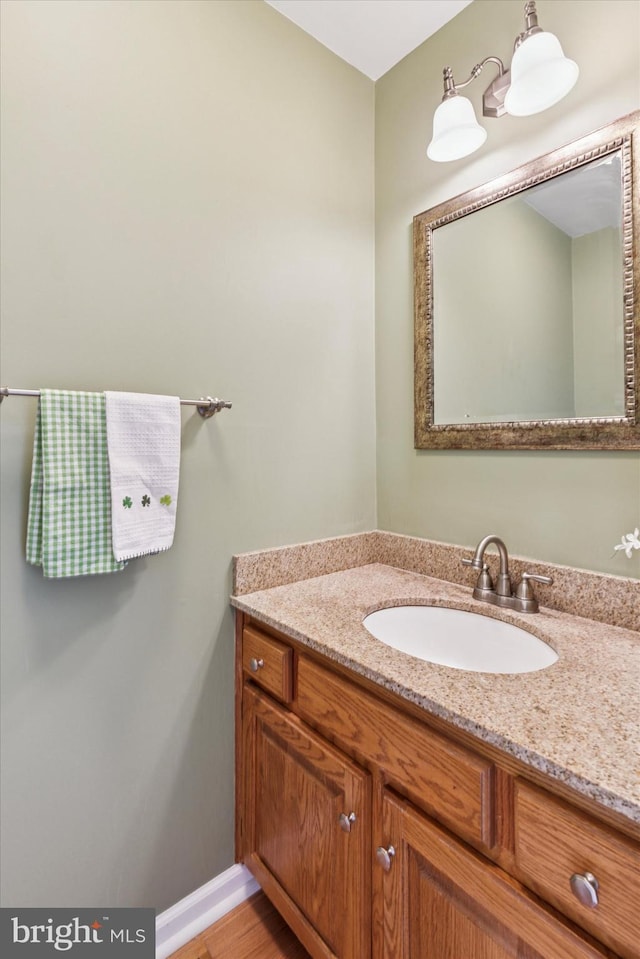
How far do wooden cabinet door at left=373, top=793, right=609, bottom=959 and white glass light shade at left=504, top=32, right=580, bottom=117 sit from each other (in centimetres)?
149

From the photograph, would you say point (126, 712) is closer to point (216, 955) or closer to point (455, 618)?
point (216, 955)

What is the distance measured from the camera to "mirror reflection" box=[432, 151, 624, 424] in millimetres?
1041

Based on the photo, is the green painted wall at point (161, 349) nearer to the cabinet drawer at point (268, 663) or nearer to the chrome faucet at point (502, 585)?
the cabinet drawer at point (268, 663)

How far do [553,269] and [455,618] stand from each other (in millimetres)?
919

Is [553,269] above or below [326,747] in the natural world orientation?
above

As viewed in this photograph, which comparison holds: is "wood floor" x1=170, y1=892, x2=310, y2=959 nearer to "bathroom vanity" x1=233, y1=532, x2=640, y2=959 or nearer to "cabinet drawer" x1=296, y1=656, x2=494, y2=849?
"bathroom vanity" x1=233, y1=532, x2=640, y2=959

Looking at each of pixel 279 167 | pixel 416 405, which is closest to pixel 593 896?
pixel 416 405

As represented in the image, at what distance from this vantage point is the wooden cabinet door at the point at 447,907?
609mm

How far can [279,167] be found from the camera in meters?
1.32

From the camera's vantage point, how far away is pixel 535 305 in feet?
3.85

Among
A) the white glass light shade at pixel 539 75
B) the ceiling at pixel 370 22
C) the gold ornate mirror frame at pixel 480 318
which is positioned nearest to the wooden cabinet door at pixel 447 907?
the gold ornate mirror frame at pixel 480 318

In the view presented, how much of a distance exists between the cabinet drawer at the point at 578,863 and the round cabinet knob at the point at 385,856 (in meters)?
0.26

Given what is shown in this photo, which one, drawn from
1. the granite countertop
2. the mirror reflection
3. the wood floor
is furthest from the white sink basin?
the wood floor

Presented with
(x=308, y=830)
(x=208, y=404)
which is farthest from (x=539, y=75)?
(x=308, y=830)
